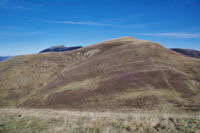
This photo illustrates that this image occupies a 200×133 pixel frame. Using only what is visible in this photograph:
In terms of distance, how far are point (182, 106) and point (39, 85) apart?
57334 mm

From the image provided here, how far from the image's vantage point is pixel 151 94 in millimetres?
29953

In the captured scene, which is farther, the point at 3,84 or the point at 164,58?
the point at 3,84

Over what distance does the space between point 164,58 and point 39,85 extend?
5675cm

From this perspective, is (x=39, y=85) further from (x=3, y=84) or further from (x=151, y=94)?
(x=151, y=94)

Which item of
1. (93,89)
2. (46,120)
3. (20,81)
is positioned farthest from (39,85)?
(46,120)

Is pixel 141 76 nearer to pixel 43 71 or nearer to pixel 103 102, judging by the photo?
pixel 103 102

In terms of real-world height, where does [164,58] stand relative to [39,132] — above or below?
above

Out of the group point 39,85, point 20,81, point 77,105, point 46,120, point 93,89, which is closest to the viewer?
point 46,120

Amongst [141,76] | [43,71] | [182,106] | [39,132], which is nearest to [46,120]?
[39,132]

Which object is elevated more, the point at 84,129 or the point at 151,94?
the point at 84,129

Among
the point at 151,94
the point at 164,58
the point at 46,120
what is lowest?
the point at 151,94

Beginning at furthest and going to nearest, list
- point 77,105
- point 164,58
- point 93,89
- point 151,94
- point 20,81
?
point 20,81
point 164,58
point 93,89
point 77,105
point 151,94

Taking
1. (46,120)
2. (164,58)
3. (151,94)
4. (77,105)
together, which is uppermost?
(164,58)

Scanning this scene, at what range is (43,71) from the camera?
75250 millimetres
